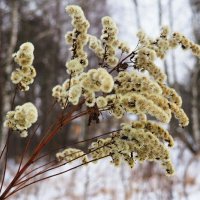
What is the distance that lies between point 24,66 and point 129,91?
1.10ft

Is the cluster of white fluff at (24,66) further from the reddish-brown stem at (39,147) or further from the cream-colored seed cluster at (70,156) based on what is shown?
the cream-colored seed cluster at (70,156)

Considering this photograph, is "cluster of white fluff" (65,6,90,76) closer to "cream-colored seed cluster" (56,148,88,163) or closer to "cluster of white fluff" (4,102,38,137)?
"cluster of white fluff" (4,102,38,137)

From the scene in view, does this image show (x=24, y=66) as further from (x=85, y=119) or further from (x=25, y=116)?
(x=85, y=119)

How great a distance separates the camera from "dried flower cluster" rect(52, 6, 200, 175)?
1.16 m

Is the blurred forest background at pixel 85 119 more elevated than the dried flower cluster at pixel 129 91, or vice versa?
the blurred forest background at pixel 85 119

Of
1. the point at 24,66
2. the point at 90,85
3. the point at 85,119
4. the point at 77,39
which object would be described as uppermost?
the point at 85,119

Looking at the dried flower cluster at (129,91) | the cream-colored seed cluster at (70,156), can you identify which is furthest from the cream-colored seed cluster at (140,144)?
the cream-colored seed cluster at (70,156)

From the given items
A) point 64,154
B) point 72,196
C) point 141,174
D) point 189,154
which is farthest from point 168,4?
point 64,154

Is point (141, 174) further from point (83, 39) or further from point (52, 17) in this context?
point (52, 17)

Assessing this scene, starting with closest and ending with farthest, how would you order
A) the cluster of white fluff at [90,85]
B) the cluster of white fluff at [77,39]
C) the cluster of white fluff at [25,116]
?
the cluster of white fluff at [90,85], the cluster of white fluff at [25,116], the cluster of white fluff at [77,39]

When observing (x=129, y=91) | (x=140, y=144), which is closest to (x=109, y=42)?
(x=129, y=91)

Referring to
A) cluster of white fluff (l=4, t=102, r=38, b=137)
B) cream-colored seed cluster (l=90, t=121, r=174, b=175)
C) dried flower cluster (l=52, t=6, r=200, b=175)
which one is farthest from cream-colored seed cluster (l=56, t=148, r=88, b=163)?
cluster of white fluff (l=4, t=102, r=38, b=137)

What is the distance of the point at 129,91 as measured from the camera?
1220mm

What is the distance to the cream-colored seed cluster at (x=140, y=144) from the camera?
3.99 ft
